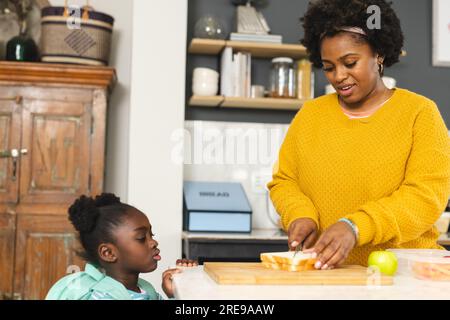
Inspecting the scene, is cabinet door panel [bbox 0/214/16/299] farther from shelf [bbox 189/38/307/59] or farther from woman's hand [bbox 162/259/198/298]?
woman's hand [bbox 162/259/198/298]

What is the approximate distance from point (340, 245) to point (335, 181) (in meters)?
0.42

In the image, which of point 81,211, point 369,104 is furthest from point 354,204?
point 81,211

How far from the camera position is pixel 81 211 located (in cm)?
Answer: 177

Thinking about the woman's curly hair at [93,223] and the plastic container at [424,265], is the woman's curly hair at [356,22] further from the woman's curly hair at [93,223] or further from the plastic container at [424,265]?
the woman's curly hair at [93,223]

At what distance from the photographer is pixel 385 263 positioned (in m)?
1.40

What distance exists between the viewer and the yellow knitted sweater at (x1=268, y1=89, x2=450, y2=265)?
1514 millimetres

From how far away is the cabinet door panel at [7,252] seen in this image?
126 inches

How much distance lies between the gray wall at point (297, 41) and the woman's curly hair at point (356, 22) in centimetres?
195

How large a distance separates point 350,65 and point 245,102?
1.93 meters

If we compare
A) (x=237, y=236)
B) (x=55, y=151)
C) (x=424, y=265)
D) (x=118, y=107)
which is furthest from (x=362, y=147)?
(x=118, y=107)

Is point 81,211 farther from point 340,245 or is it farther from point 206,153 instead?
point 206,153

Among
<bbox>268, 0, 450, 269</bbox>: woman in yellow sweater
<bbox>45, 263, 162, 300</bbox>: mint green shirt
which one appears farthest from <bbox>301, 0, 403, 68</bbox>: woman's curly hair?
<bbox>45, 263, 162, 300</bbox>: mint green shirt

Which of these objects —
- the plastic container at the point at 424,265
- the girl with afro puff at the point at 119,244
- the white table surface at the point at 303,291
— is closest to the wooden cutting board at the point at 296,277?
the white table surface at the point at 303,291

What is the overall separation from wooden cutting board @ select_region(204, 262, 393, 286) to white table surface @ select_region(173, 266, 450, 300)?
0.06 ft
